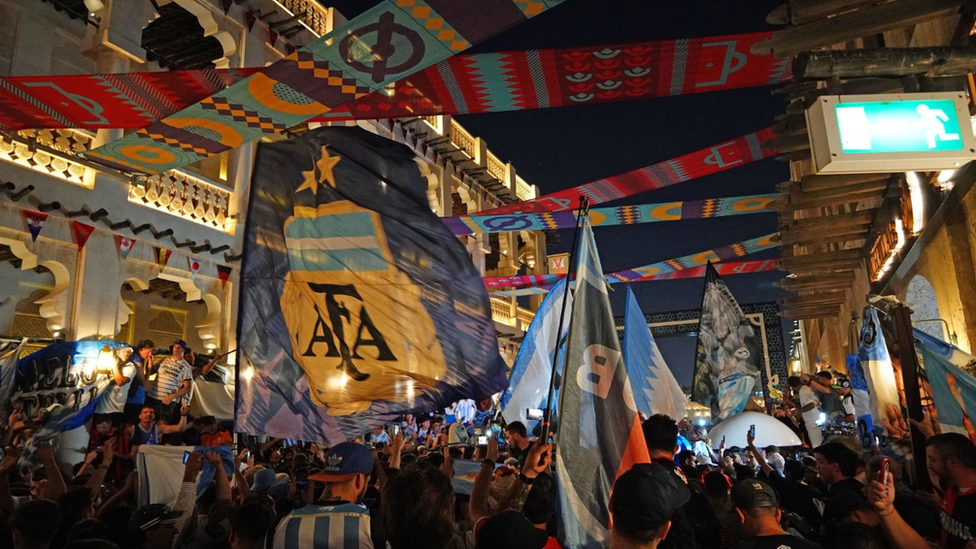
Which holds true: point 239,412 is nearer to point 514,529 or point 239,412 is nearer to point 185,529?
point 185,529

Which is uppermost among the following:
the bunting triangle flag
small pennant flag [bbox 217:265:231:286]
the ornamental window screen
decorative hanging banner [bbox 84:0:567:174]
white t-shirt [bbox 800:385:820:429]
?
decorative hanging banner [bbox 84:0:567:174]

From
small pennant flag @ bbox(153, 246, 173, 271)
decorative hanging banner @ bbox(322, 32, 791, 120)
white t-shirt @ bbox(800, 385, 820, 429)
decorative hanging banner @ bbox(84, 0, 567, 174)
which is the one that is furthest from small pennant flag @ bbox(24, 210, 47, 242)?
white t-shirt @ bbox(800, 385, 820, 429)

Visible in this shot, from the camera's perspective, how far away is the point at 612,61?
6871mm

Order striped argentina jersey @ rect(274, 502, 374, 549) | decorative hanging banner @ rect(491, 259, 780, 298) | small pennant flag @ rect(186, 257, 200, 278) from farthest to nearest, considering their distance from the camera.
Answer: decorative hanging banner @ rect(491, 259, 780, 298) → small pennant flag @ rect(186, 257, 200, 278) → striped argentina jersey @ rect(274, 502, 374, 549)

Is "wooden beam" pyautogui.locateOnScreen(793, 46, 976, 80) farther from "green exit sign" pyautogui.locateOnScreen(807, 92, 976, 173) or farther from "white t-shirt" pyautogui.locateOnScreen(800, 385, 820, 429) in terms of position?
"white t-shirt" pyautogui.locateOnScreen(800, 385, 820, 429)

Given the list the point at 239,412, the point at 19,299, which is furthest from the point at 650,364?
the point at 19,299

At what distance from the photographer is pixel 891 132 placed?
15.6ft

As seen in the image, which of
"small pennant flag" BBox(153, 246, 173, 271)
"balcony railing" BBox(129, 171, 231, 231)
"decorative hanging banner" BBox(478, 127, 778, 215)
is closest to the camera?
"decorative hanging banner" BBox(478, 127, 778, 215)

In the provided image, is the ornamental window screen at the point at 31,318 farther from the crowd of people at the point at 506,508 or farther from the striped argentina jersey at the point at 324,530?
the striped argentina jersey at the point at 324,530

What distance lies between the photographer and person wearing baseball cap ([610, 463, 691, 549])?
2.28m

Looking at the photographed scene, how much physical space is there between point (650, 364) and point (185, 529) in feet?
17.6

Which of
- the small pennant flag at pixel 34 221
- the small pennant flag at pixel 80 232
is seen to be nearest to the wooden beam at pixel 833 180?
the small pennant flag at pixel 80 232

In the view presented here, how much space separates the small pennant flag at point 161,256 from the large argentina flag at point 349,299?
8.44 metres

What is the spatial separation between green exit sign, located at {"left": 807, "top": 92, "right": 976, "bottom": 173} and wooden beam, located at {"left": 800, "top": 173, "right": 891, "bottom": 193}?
10.6 ft
